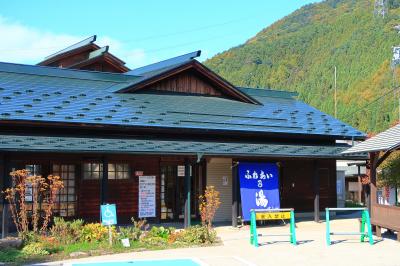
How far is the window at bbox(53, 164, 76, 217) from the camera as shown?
17172 millimetres

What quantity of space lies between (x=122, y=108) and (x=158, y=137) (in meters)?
1.58

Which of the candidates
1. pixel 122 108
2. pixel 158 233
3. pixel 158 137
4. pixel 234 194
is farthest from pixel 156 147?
pixel 158 233

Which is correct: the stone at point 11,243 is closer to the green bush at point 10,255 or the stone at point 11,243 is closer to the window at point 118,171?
the green bush at point 10,255

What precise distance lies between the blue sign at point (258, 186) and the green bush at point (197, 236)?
444cm

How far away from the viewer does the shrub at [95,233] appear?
44.0 feet

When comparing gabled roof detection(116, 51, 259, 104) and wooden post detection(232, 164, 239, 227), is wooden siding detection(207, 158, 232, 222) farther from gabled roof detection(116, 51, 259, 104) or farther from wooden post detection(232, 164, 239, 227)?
gabled roof detection(116, 51, 259, 104)

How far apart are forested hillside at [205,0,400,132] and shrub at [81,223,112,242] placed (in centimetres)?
4411

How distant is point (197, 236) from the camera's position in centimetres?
1385

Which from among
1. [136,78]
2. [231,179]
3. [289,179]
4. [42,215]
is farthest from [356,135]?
[42,215]

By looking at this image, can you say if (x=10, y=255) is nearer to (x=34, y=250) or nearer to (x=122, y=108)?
(x=34, y=250)

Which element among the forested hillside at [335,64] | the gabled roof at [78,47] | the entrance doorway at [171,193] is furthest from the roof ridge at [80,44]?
the forested hillside at [335,64]

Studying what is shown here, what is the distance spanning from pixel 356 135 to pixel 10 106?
42.5ft

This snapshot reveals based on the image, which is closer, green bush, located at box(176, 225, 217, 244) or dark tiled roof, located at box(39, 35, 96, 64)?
green bush, located at box(176, 225, 217, 244)

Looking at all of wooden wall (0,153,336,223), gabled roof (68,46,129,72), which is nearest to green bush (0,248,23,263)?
wooden wall (0,153,336,223)
